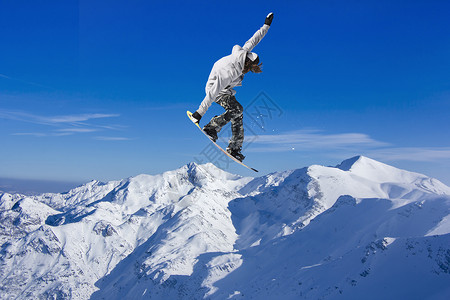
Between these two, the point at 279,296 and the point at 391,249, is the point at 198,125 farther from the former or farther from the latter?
the point at 279,296

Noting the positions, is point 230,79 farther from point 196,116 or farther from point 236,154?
point 236,154

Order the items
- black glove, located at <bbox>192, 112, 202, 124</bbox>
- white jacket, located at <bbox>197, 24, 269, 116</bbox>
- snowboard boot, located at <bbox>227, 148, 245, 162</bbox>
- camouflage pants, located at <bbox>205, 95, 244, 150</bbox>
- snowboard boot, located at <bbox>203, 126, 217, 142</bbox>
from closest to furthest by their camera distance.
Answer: white jacket, located at <bbox>197, 24, 269, 116</bbox>, black glove, located at <bbox>192, 112, 202, 124</bbox>, camouflage pants, located at <bbox>205, 95, 244, 150</bbox>, snowboard boot, located at <bbox>203, 126, 217, 142</bbox>, snowboard boot, located at <bbox>227, 148, 245, 162</bbox>

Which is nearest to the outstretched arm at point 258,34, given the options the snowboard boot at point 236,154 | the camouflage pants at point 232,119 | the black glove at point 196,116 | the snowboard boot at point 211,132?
the camouflage pants at point 232,119

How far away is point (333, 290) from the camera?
115562mm

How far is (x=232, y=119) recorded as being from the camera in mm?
11227

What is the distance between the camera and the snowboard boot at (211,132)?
11242mm

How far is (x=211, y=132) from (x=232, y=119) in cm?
83

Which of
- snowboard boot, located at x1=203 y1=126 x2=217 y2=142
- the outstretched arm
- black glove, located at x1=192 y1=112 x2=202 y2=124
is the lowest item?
snowboard boot, located at x1=203 y1=126 x2=217 y2=142

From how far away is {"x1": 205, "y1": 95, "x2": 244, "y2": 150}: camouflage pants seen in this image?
35.4 ft

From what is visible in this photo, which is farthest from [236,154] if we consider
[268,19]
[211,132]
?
[268,19]

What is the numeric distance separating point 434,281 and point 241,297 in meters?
83.3

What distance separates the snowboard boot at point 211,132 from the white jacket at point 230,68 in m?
1.53

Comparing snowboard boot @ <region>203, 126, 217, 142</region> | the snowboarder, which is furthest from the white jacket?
snowboard boot @ <region>203, 126, 217, 142</region>

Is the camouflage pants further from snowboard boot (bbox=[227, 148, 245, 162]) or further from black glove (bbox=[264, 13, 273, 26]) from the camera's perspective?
black glove (bbox=[264, 13, 273, 26])
